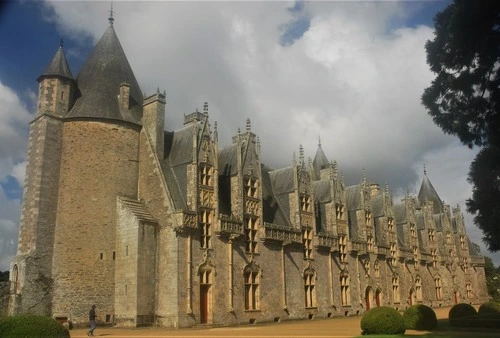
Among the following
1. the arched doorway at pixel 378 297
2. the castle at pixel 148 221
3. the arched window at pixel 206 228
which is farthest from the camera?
the arched doorway at pixel 378 297

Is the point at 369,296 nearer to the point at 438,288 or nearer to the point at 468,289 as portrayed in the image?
the point at 438,288

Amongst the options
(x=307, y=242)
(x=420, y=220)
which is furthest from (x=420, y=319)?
(x=420, y=220)

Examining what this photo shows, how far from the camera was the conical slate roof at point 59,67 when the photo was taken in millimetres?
30672

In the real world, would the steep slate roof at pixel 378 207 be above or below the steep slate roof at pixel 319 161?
below

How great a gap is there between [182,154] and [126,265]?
25.0ft

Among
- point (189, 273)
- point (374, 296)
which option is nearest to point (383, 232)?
point (374, 296)

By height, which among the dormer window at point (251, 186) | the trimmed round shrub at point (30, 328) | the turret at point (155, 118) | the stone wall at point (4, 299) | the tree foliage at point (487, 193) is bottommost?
the trimmed round shrub at point (30, 328)

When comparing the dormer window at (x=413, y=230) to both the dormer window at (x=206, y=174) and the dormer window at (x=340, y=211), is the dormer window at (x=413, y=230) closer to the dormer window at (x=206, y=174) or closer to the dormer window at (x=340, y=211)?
the dormer window at (x=340, y=211)

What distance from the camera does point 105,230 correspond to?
1155 inches

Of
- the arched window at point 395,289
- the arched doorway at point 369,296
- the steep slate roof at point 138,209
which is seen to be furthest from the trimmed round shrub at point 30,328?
the arched window at point 395,289

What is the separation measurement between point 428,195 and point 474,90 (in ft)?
185

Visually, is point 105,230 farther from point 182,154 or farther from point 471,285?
point 471,285

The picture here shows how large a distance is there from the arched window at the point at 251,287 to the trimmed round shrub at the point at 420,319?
32.1 ft

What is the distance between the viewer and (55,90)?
30.4 meters
